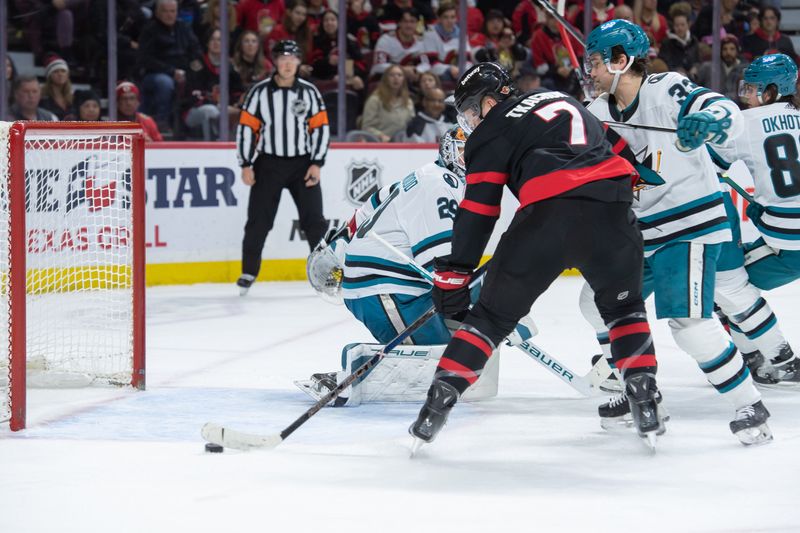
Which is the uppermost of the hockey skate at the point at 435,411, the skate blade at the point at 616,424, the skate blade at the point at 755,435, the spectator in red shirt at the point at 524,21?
the spectator in red shirt at the point at 524,21

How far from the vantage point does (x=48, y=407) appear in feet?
11.8

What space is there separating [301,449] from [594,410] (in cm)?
96

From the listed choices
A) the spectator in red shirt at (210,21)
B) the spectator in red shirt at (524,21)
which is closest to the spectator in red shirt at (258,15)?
the spectator in red shirt at (210,21)

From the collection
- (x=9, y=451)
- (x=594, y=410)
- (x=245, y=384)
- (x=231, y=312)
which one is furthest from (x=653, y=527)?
(x=231, y=312)

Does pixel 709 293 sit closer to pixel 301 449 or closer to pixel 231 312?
pixel 301 449

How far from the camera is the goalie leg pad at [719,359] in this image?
308 centimetres

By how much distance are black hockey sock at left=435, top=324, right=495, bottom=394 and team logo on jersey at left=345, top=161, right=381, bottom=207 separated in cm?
430

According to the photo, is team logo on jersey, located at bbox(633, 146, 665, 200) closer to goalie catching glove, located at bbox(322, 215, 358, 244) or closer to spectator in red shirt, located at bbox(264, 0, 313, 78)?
goalie catching glove, located at bbox(322, 215, 358, 244)

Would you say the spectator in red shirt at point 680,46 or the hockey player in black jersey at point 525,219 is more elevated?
the spectator in red shirt at point 680,46

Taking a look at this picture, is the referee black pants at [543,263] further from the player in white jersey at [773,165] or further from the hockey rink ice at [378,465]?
the player in white jersey at [773,165]

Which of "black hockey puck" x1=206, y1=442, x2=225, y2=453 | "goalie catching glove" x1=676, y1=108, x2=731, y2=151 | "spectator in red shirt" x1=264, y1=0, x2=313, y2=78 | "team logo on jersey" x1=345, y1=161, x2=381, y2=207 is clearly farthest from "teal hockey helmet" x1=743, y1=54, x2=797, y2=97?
"spectator in red shirt" x1=264, y1=0, x2=313, y2=78

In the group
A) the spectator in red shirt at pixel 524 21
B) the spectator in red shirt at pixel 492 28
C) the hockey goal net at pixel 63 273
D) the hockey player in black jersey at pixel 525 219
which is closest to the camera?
the hockey player in black jersey at pixel 525 219

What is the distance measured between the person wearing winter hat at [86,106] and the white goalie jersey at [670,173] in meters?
3.81

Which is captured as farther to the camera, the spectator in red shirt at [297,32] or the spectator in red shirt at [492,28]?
the spectator in red shirt at [492,28]
